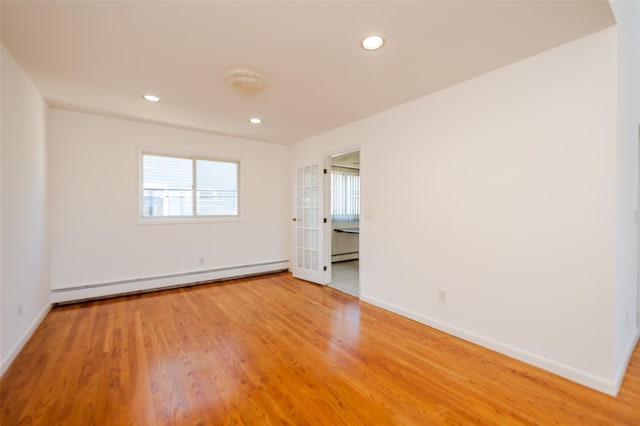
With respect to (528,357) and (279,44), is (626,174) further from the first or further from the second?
(279,44)

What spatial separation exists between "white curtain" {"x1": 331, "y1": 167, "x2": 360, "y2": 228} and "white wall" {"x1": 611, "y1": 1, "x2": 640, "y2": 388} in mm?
4745

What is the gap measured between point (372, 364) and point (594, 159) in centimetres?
219

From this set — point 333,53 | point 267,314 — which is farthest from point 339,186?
point 333,53

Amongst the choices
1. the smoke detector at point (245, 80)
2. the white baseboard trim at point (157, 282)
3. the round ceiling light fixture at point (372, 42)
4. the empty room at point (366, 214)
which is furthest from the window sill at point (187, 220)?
the round ceiling light fixture at point (372, 42)

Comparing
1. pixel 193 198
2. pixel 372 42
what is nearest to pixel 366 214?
pixel 372 42

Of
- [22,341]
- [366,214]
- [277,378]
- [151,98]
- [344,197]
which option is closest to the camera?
[277,378]

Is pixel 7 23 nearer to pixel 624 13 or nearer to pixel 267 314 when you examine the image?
pixel 267 314

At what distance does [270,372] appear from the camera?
2.08 metres

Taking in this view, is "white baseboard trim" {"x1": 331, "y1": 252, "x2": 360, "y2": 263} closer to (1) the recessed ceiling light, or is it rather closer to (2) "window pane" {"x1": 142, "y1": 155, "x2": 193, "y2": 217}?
(2) "window pane" {"x1": 142, "y1": 155, "x2": 193, "y2": 217}

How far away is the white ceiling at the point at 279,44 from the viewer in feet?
5.54

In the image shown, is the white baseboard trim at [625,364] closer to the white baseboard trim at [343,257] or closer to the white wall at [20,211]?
the white wall at [20,211]

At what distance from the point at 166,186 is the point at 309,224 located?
7.77 ft

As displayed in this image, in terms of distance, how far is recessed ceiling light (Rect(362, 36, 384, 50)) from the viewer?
198 cm

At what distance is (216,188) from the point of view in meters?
4.79
